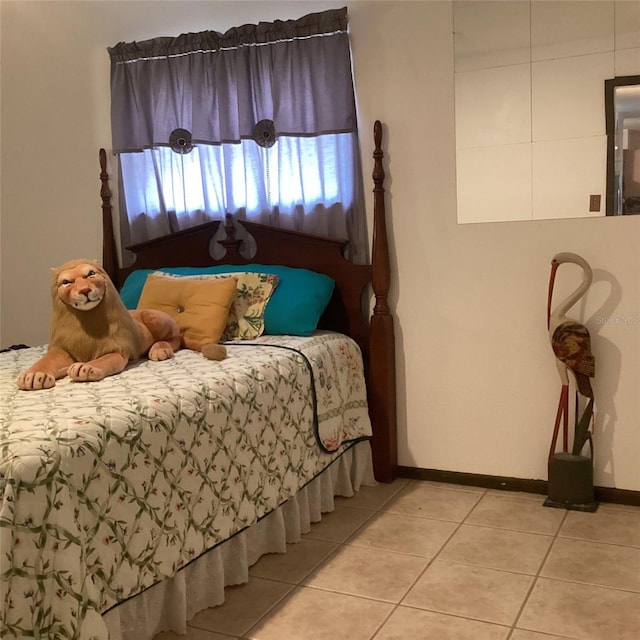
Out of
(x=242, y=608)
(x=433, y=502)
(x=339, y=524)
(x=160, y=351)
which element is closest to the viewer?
(x=242, y=608)

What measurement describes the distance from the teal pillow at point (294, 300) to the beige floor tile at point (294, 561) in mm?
827

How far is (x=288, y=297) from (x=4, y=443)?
153cm

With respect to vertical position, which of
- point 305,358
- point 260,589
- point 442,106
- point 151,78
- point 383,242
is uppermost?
point 151,78

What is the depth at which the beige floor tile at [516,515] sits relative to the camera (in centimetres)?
258

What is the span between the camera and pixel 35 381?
208 cm

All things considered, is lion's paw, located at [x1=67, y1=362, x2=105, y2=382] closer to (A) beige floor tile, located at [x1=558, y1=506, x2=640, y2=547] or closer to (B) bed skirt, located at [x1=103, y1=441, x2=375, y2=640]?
(B) bed skirt, located at [x1=103, y1=441, x2=375, y2=640]

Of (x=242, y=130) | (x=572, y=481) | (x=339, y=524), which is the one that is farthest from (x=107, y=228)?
(x=572, y=481)

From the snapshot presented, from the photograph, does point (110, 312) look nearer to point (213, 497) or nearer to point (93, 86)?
point (213, 497)

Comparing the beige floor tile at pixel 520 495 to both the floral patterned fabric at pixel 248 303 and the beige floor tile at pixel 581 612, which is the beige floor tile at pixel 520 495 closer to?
the beige floor tile at pixel 581 612

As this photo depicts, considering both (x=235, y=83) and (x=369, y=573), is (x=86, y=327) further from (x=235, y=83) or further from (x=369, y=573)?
(x=235, y=83)

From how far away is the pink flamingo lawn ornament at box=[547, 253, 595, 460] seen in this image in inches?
103

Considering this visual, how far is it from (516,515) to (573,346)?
664mm

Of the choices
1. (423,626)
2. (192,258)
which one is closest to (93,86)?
(192,258)

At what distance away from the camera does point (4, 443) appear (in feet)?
5.00
